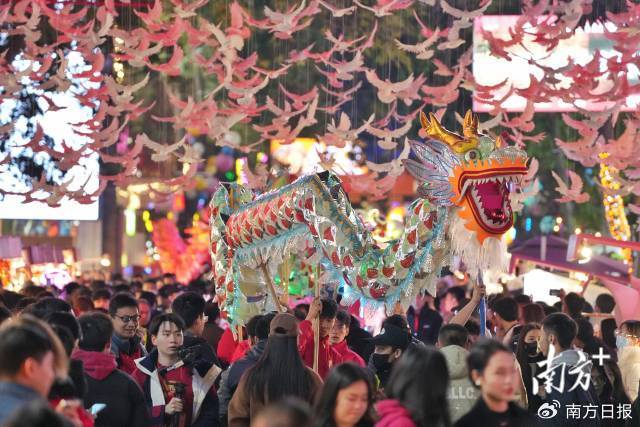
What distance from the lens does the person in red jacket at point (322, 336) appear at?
8516mm

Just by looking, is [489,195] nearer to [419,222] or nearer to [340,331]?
[419,222]

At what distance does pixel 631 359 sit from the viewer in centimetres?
873

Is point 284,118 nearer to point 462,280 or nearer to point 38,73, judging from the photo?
point 38,73

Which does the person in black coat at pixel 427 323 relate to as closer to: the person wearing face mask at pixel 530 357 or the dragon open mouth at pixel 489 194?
the dragon open mouth at pixel 489 194

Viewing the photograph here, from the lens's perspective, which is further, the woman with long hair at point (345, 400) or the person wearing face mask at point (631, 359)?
the person wearing face mask at point (631, 359)

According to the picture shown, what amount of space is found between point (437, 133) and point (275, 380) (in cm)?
330

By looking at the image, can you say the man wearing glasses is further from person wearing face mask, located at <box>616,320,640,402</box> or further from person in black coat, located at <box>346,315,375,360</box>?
person wearing face mask, located at <box>616,320,640,402</box>

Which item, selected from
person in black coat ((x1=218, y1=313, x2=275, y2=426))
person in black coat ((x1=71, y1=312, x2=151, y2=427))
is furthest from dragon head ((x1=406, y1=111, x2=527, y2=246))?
person in black coat ((x1=71, y1=312, x2=151, y2=427))

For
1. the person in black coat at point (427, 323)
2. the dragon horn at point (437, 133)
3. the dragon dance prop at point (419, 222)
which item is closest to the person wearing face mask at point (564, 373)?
the dragon dance prop at point (419, 222)

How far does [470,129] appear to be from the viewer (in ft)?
29.8

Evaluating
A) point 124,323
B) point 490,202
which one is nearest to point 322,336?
point 124,323

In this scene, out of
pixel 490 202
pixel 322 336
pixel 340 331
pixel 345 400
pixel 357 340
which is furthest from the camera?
pixel 357 340

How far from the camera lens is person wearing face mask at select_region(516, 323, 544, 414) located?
787cm

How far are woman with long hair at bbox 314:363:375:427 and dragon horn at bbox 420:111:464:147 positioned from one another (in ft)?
13.7
